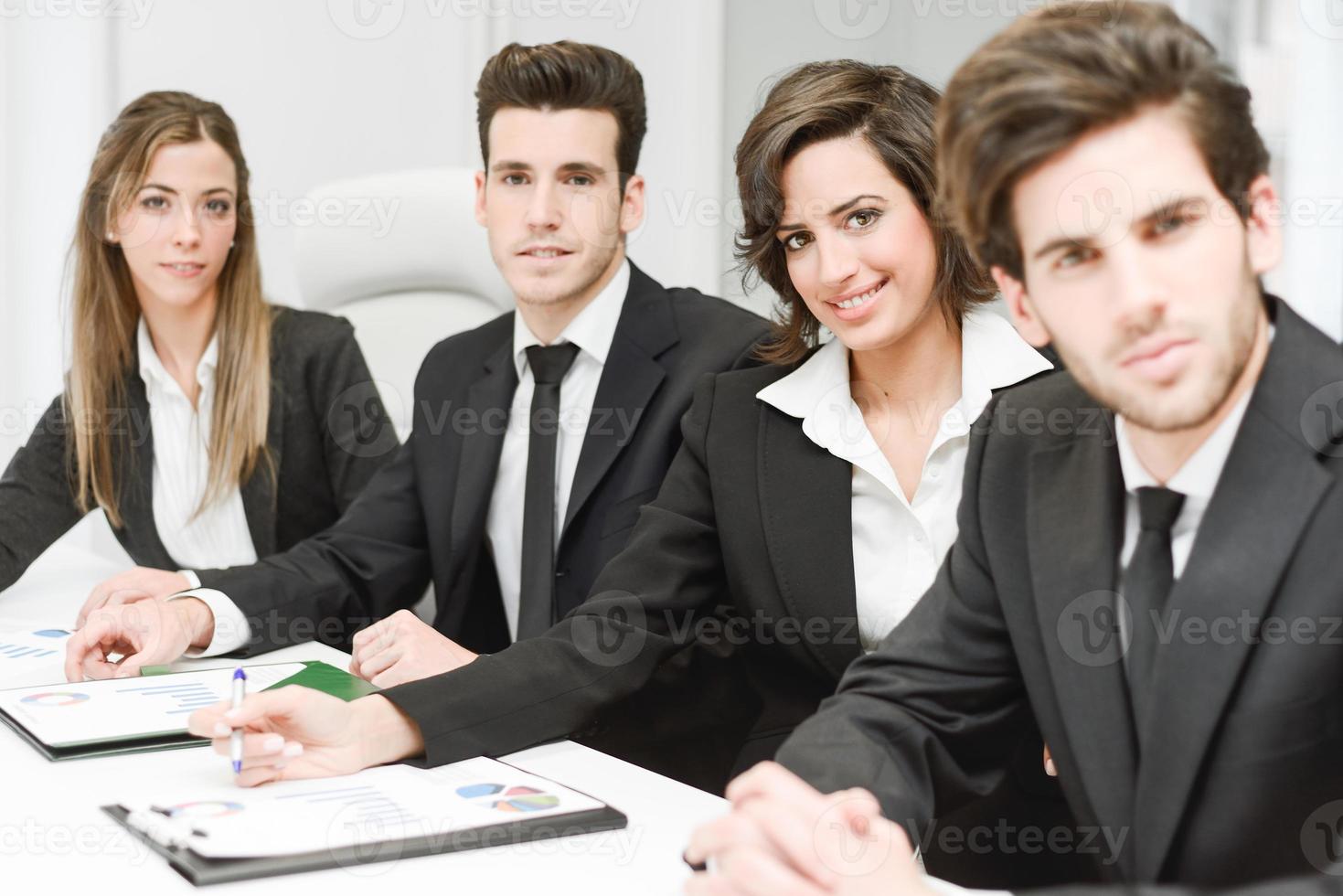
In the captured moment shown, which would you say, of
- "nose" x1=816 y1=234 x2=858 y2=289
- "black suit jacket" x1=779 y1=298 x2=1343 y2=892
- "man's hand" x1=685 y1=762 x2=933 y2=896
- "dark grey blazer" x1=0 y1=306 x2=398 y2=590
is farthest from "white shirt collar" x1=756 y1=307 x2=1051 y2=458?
"dark grey blazer" x1=0 y1=306 x2=398 y2=590

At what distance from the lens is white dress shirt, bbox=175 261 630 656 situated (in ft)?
6.46

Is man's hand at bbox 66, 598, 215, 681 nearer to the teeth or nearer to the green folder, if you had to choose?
the green folder

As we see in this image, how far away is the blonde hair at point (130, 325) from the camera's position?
2.30 meters

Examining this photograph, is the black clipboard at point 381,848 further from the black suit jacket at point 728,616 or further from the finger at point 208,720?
the black suit jacket at point 728,616

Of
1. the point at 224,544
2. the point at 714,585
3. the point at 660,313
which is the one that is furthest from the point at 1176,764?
the point at 224,544

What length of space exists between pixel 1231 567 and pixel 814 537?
65cm

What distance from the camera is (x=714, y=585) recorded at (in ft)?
5.30

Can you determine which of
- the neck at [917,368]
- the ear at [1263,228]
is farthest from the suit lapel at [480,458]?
the ear at [1263,228]

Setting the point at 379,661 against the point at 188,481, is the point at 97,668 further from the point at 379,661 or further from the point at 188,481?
the point at 188,481

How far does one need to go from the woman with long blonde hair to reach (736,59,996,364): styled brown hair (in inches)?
39.9

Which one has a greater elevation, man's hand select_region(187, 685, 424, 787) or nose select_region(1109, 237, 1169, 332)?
nose select_region(1109, 237, 1169, 332)

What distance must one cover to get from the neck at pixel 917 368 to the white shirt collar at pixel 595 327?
1.55 ft

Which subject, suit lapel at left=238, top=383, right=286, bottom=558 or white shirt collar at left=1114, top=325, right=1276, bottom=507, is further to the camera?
suit lapel at left=238, top=383, right=286, bottom=558

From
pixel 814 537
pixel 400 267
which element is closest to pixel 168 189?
pixel 400 267
